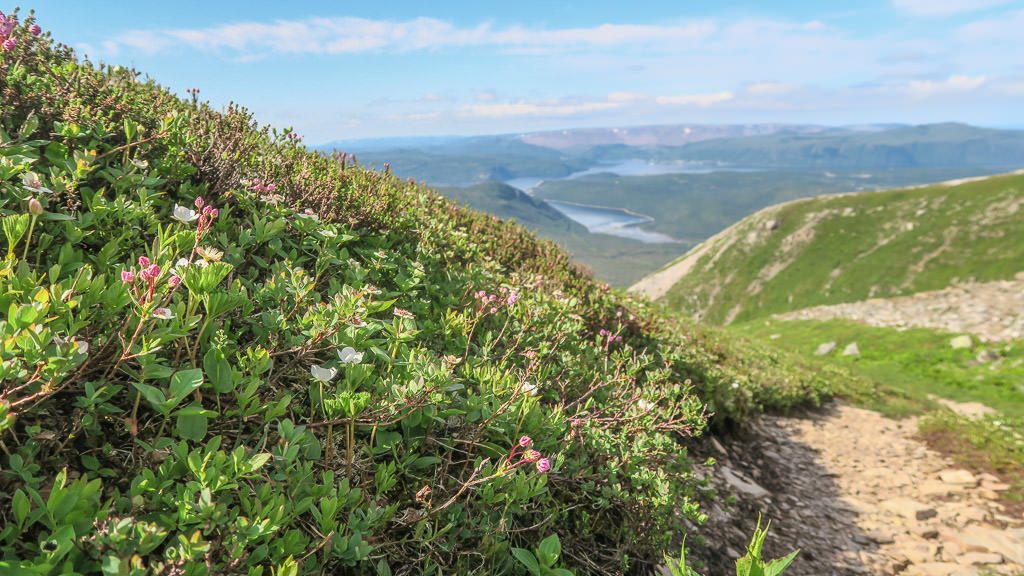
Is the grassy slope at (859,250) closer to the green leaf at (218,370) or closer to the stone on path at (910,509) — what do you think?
the stone on path at (910,509)

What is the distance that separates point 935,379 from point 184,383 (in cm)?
3505

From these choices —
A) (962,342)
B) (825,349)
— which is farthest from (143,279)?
(825,349)

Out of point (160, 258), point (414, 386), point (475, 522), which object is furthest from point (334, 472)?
point (160, 258)

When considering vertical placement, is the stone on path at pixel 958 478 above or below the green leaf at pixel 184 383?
below

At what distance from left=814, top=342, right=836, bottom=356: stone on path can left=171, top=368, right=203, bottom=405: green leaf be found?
139 ft

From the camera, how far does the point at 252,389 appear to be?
2332 millimetres

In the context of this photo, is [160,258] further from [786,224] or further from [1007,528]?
[786,224]

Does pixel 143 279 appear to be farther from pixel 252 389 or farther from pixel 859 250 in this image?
pixel 859 250

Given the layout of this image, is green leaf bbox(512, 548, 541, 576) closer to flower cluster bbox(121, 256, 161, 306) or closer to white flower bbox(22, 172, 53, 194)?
flower cluster bbox(121, 256, 161, 306)

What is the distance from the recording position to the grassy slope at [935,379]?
419 inches

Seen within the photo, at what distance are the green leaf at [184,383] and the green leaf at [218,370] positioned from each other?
0.62ft

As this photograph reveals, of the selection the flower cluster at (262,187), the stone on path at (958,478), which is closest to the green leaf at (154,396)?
the flower cluster at (262,187)

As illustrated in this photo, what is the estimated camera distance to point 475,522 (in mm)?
2621

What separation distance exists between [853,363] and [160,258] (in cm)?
3849
